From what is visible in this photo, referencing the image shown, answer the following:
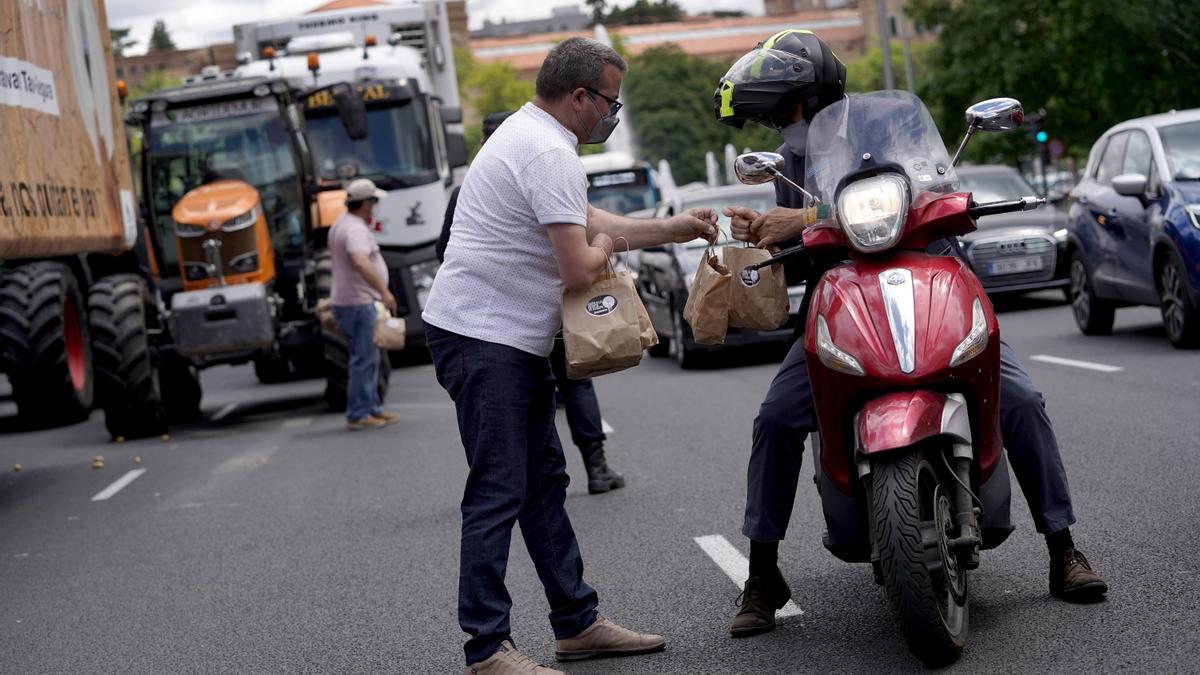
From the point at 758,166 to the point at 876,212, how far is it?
376 millimetres

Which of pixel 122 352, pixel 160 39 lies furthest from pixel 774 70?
pixel 160 39

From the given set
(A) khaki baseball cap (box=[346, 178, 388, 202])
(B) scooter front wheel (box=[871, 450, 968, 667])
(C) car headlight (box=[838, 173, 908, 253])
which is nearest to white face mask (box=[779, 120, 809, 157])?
(C) car headlight (box=[838, 173, 908, 253])

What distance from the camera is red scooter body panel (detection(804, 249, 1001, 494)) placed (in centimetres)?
520

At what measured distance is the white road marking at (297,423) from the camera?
52.0 ft

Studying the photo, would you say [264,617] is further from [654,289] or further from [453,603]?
[654,289]

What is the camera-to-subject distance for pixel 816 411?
551 cm

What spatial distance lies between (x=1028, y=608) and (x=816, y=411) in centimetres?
99

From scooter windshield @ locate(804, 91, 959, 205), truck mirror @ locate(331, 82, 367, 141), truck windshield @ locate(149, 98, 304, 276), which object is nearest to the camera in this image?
scooter windshield @ locate(804, 91, 959, 205)

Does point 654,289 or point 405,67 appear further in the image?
point 405,67

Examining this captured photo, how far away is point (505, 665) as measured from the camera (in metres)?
5.28

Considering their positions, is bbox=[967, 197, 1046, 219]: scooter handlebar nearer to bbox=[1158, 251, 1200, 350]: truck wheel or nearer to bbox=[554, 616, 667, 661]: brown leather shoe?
bbox=[554, 616, 667, 661]: brown leather shoe

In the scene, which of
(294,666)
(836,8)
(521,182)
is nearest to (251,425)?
(294,666)

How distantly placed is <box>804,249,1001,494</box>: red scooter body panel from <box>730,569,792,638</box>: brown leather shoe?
0.58 metres

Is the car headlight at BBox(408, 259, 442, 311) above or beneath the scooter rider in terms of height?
beneath
